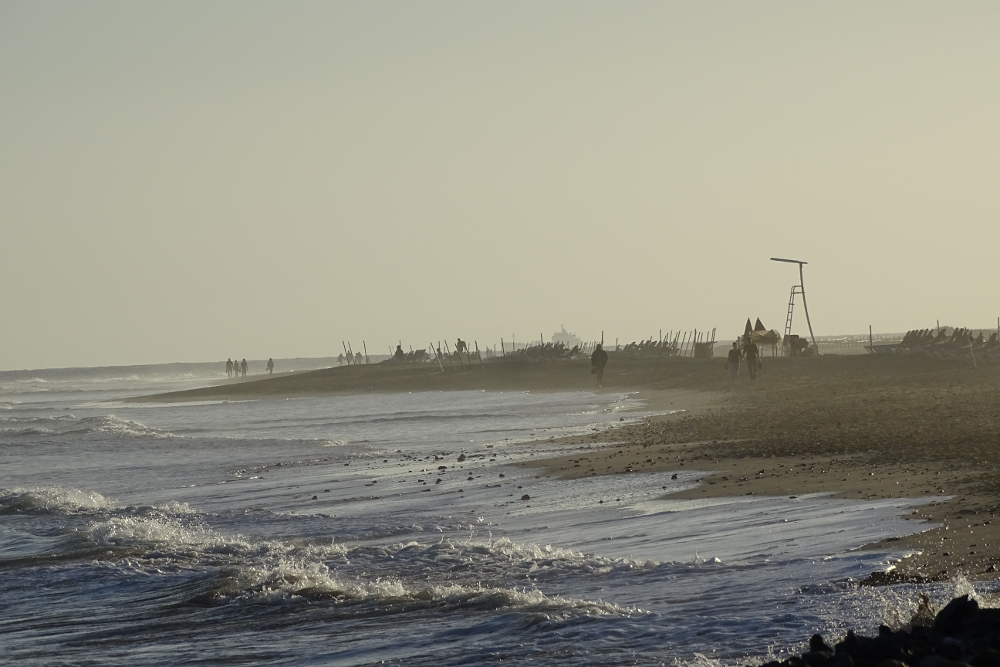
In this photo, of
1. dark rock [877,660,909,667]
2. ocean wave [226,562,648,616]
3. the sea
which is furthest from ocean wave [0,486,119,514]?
dark rock [877,660,909,667]

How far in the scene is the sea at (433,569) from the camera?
6.60 m

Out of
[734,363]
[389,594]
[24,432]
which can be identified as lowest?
[389,594]

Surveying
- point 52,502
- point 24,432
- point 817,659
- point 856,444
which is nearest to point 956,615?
point 817,659

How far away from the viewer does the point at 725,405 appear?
28.3 m

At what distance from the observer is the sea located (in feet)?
21.7

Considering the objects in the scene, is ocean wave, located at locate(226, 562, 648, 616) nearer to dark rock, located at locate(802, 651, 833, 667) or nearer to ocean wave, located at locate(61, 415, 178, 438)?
dark rock, located at locate(802, 651, 833, 667)

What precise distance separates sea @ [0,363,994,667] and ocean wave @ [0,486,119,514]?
2.4 inches

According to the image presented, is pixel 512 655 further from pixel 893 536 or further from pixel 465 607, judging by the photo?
pixel 893 536

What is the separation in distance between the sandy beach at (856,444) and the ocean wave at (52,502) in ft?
21.3

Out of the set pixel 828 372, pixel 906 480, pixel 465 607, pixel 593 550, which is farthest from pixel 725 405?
pixel 465 607

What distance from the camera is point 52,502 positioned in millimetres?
14922

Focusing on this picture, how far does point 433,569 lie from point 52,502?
8083 millimetres

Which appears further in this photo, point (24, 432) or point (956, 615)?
point (24, 432)

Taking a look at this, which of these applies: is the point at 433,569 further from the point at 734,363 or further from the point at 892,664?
the point at 734,363
